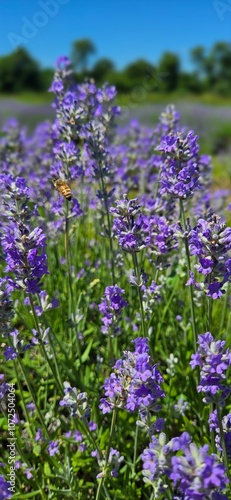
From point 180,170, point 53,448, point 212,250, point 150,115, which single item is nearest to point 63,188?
point 180,170

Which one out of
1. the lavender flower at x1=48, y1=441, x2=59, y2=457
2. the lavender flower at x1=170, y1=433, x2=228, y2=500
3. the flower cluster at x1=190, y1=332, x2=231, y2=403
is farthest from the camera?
the lavender flower at x1=48, y1=441, x2=59, y2=457

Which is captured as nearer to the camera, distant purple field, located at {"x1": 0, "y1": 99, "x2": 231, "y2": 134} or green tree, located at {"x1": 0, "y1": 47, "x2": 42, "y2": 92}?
distant purple field, located at {"x1": 0, "y1": 99, "x2": 231, "y2": 134}

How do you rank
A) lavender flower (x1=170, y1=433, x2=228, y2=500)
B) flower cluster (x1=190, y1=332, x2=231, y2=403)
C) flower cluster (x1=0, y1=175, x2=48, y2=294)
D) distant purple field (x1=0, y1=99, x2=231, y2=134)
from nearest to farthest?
lavender flower (x1=170, y1=433, x2=228, y2=500) → flower cluster (x1=190, y1=332, x2=231, y2=403) → flower cluster (x1=0, y1=175, x2=48, y2=294) → distant purple field (x1=0, y1=99, x2=231, y2=134)

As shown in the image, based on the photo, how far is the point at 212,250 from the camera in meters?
1.47

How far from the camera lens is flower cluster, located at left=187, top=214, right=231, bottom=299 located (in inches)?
57.2

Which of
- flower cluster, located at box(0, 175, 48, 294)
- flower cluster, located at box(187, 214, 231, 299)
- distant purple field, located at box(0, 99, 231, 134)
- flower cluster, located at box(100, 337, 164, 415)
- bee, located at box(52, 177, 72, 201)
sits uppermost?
distant purple field, located at box(0, 99, 231, 134)

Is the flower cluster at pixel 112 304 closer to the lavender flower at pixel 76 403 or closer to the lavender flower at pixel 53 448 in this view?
the lavender flower at pixel 76 403

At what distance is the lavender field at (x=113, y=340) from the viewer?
1357 mm

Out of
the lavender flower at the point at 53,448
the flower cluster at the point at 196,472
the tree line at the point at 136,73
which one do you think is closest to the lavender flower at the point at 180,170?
the flower cluster at the point at 196,472

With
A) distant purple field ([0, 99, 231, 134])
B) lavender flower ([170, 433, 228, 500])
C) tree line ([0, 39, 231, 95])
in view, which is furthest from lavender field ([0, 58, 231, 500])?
tree line ([0, 39, 231, 95])

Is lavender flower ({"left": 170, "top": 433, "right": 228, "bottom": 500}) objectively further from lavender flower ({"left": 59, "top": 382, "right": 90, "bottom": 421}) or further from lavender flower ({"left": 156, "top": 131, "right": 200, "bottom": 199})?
lavender flower ({"left": 156, "top": 131, "right": 200, "bottom": 199})

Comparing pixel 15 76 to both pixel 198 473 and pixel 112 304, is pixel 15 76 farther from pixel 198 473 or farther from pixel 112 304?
pixel 198 473

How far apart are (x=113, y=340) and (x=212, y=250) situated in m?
1.15

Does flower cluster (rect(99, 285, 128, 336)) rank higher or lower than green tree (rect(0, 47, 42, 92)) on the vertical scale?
A: lower
